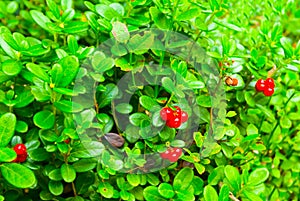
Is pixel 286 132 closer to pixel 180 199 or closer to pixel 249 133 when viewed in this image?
pixel 249 133

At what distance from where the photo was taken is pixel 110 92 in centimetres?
122

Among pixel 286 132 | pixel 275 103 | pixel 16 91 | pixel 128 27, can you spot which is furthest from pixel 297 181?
pixel 16 91

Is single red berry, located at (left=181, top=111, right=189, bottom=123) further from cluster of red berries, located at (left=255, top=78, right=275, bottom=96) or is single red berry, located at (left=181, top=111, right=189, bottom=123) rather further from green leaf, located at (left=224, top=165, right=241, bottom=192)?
cluster of red berries, located at (left=255, top=78, right=275, bottom=96)

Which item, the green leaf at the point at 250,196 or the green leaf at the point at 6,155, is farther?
the green leaf at the point at 250,196

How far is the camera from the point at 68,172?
3.72ft

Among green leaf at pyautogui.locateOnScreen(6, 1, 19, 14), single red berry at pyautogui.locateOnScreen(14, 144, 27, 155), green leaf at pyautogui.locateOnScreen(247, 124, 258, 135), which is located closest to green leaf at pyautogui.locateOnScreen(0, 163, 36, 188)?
single red berry at pyautogui.locateOnScreen(14, 144, 27, 155)

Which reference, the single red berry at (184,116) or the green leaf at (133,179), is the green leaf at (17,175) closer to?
the green leaf at (133,179)

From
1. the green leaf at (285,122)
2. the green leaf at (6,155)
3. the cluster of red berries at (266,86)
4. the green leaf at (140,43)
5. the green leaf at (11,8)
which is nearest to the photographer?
the green leaf at (6,155)

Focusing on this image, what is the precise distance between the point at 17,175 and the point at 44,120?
6.8 inches

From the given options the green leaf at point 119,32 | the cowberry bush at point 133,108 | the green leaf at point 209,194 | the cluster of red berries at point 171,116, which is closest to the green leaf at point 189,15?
the cowberry bush at point 133,108

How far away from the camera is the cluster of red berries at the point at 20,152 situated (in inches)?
45.0

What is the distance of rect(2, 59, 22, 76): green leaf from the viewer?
3.56ft

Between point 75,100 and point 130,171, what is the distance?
242 millimetres

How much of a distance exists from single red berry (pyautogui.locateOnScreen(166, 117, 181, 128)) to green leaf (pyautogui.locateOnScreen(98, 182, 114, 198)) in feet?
0.75
